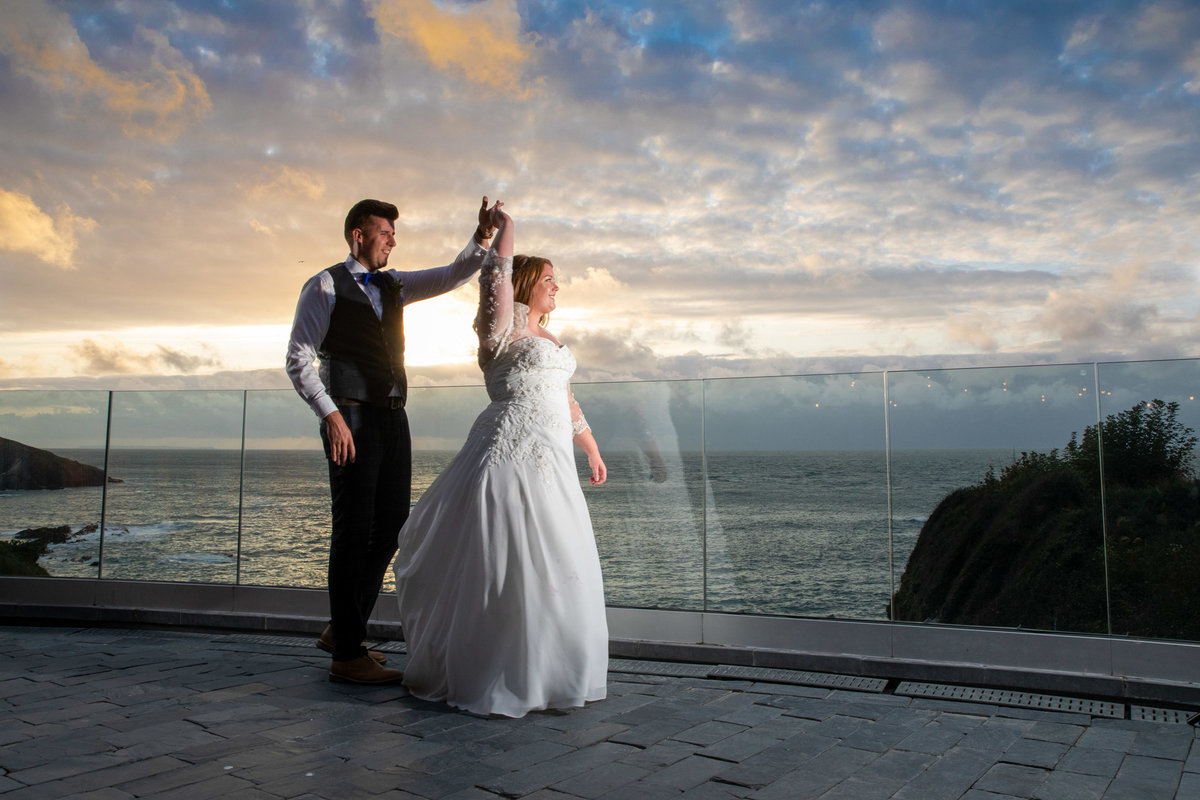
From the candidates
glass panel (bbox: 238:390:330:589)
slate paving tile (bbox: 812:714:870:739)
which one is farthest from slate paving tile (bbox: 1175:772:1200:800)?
glass panel (bbox: 238:390:330:589)

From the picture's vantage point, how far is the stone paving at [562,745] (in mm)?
1859

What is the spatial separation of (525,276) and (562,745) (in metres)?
1.59

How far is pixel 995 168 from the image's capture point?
13633mm

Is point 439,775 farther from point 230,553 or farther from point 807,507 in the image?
point 230,553

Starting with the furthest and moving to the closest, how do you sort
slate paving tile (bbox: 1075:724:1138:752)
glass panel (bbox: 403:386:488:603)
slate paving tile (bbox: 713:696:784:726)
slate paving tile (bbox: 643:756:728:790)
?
glass panel (bbox: 403:386:488:603), slate paving tile (bbox: 713:696:784:726), slate paving tile (bbox: 1075:724:1138:752), slate paving tile (bbox: 643:756:728:790)

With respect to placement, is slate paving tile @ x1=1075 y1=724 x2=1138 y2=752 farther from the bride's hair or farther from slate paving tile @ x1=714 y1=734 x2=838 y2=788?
the bride's hair

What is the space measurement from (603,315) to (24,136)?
1235 centimetres

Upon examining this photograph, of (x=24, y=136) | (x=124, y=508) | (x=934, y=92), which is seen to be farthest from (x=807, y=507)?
(x=24, y=136)

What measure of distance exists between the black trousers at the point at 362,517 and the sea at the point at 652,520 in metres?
0.72

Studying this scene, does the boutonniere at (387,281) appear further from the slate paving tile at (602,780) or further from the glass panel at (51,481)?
the glass panel at (51,481)

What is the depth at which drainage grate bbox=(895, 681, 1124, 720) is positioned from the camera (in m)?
2.61

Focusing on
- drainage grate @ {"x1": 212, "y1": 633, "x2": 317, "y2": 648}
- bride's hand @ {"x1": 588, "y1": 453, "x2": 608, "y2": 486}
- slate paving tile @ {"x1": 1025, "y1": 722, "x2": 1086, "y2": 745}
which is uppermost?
bride's hand @ {"x1": 588, "y1": 453, "x2": 608, "y2": 486}

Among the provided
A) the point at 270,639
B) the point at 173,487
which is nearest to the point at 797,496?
the point at 270,639

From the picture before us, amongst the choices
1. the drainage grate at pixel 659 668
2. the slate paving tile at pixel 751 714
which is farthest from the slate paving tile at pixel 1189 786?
the drainage grate at pixel 659 668
